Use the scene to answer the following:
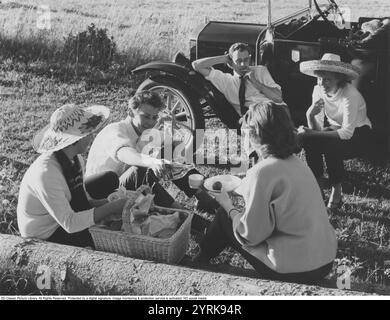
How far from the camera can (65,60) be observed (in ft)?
21.2

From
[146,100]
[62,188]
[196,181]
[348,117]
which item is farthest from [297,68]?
[62,188]

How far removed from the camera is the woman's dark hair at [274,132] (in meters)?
A: 2.70

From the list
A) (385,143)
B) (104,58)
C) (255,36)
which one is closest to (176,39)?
(104,58)

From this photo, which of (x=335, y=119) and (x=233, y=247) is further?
(x=335, y=119)

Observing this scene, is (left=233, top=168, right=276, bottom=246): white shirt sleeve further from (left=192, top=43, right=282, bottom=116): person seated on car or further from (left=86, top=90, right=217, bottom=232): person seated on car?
(left=192, top=43, right=282, bottom=116): person seated on car

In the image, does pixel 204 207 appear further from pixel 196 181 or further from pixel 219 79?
pixel 219 79

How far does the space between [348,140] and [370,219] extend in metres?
0.53

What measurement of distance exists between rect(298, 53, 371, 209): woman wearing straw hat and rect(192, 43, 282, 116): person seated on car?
375mm

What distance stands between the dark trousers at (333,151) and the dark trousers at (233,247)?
4.24 feet

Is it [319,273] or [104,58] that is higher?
[104,58]

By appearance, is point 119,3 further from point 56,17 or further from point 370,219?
point 370,219

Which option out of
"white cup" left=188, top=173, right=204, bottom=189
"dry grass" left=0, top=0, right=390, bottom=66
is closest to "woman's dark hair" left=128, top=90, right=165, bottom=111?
"white cup" left=188, top=173, right=204, bottom=189

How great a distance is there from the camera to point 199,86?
190 inches

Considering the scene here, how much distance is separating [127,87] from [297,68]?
6.22ft
